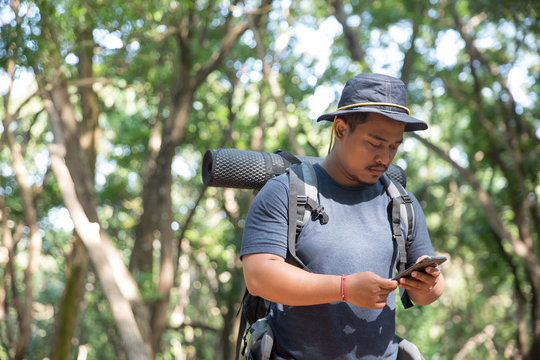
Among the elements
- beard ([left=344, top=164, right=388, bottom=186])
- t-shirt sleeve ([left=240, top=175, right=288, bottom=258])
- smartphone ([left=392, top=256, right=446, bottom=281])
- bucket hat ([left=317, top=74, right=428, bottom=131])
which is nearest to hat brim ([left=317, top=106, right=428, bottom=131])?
bucket hat ([left=317, top=74, right=428, bottom=131])

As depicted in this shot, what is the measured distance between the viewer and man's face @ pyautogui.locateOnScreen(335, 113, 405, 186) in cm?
209

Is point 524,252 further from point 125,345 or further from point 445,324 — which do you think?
point 445,324

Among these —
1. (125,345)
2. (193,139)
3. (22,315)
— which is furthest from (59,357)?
(193,139)

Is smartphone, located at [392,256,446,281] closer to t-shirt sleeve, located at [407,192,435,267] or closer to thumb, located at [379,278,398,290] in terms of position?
thumb, located at [379,278,398,290]

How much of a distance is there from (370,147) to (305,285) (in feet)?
1.68

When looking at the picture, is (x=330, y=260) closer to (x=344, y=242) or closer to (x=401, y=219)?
(x=344, y=242)

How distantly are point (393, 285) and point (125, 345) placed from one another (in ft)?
16.0

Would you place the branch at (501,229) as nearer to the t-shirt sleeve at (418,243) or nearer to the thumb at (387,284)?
the t-shirt sleeve at (418,243)

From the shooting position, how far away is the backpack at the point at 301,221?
203 cm

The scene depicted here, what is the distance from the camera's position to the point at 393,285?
1790 mm

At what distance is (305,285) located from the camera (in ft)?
6.11

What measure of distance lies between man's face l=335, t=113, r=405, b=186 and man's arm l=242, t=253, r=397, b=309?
40 cm

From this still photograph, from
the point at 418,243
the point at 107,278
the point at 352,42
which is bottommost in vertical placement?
the point at 107,278

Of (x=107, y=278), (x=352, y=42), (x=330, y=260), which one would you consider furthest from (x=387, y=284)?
(x=352, y=42)
